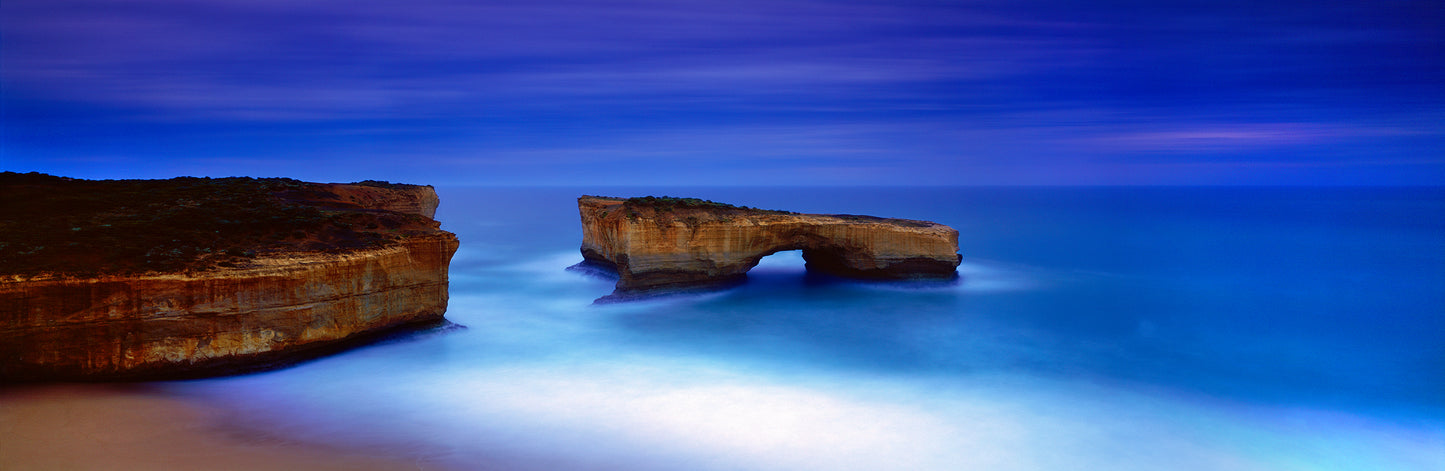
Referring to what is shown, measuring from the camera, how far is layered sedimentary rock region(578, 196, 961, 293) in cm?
2162

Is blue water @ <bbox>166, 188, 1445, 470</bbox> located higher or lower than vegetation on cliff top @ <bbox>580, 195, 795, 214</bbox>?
lower

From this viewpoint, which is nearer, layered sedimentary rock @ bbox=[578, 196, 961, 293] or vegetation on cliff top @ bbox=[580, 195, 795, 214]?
layered sedimentary rock @ bbox=[578, 196, 961, 293]

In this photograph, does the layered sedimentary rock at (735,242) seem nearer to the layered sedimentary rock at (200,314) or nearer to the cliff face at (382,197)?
the cliff face at (382,197)

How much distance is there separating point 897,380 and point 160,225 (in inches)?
568

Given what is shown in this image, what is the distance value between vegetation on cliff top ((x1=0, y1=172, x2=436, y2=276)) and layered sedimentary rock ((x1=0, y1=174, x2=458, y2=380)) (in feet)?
1.01

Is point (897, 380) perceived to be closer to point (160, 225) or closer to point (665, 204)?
point (665, 204)

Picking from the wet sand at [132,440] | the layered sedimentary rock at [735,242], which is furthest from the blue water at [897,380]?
the layered sedimentary rock at [735,242]

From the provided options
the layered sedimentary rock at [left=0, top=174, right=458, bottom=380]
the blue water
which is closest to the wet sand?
the blue water

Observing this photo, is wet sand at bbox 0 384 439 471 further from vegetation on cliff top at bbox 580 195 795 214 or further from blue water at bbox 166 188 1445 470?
vegetation on cliff top at bbox 580 195 795 214

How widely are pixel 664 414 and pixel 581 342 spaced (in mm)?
5050

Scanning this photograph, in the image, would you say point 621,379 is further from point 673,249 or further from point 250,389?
point 673,249

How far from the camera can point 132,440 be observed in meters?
10.0

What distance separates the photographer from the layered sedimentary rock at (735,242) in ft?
70.9

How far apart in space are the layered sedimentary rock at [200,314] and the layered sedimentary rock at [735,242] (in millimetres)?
7511
